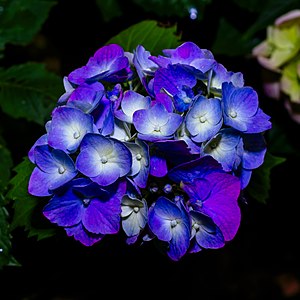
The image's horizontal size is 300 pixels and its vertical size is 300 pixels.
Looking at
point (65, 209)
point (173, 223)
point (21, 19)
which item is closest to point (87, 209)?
point (65, 209)

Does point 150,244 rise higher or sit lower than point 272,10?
lower

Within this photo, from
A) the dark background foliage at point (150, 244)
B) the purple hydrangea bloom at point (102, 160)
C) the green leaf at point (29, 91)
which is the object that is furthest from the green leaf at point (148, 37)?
the purple hydrangea bloom at point (102, 160)

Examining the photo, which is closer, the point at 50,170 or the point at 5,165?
the point at 50,170

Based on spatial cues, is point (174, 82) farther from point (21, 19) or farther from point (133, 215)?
point (21, 19)

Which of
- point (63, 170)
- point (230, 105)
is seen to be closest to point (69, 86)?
point (63, 170)

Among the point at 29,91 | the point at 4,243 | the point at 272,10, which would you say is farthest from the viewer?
the point at 272,10
